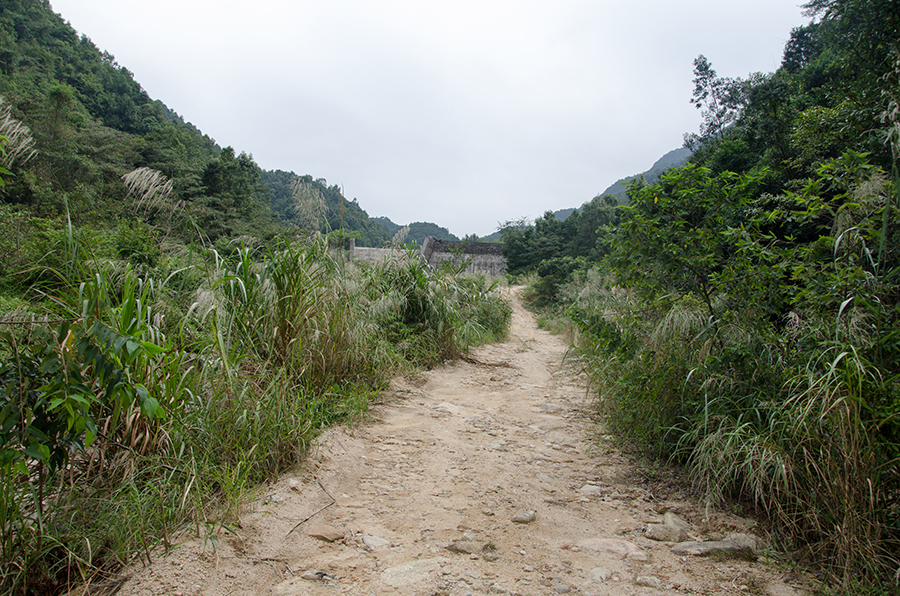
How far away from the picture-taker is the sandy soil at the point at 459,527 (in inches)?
70.6

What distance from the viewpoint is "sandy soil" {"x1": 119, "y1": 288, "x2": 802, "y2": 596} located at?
1793 mm

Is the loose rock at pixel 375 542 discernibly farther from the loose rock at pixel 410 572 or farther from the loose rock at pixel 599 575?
the loose rock at pixel 599 575

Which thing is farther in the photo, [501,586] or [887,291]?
[887,291]

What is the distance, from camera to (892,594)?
1.59m

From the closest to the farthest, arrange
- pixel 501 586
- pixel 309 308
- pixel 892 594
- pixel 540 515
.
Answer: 1. pixel 892 594
2. pixel 501 586
3. pixel 540 515
4. pixel 309 308

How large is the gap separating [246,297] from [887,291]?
3.43 meters

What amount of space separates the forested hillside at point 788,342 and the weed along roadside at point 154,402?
6.62ft

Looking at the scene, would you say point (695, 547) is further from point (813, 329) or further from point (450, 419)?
point (450, 419)

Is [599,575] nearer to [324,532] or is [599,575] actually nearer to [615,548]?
[615,548]

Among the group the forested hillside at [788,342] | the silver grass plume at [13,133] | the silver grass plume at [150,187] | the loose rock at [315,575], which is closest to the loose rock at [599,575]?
the forested hillside at [788,342]

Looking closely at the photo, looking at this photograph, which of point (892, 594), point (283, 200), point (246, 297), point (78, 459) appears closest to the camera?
point (892, 594)

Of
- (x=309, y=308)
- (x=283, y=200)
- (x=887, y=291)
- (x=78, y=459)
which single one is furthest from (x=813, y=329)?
(x=283, y=200)

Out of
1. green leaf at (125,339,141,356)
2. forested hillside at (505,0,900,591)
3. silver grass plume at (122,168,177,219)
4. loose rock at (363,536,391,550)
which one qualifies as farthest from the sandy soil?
silver grass plume at (122,168,177,219)

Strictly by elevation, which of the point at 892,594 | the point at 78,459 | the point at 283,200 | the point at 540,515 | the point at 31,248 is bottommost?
the point at 540,515
